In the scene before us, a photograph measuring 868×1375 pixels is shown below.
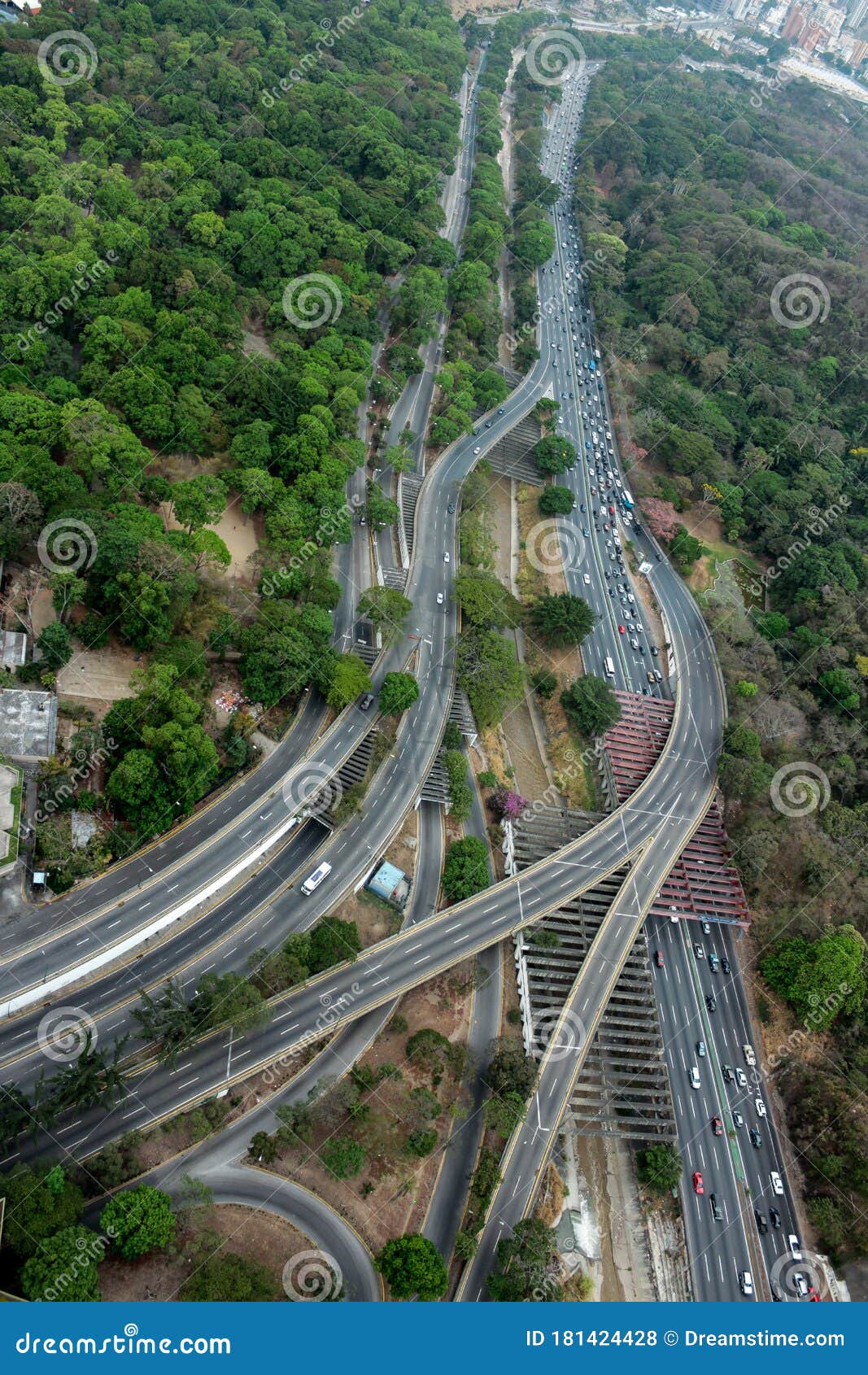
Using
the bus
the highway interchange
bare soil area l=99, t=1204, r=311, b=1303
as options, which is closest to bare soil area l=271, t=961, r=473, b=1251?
bare soil area l=99, t=1204, r=311, b=1303

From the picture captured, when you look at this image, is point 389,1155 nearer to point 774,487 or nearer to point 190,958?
point 190,958

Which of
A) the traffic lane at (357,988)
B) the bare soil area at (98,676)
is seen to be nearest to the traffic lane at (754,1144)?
the traffic lane at (357,988)

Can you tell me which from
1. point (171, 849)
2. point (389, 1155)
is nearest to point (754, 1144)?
point (389, 1155)

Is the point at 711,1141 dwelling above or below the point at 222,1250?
above

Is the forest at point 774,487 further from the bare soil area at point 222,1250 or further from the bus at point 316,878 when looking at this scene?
the bus at point 316,878

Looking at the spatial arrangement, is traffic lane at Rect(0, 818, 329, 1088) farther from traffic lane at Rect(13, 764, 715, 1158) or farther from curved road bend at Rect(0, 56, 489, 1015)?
traffic lane at Rect(13, 764, 715, 1158)

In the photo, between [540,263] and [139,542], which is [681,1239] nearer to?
[139,542]

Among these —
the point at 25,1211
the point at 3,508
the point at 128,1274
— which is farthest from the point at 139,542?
the point at 128,1274
